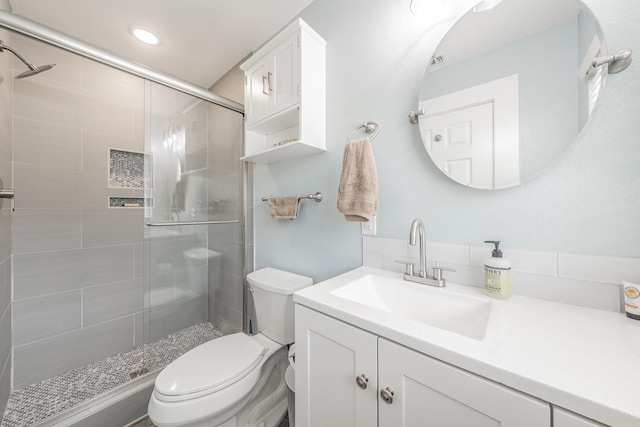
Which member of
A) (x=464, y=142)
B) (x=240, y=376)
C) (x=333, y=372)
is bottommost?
(x=240, y=376)

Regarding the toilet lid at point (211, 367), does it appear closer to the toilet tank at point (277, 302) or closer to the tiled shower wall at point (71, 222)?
the toilet tank at point (277, 302)

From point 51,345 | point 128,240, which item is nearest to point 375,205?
point 128,240

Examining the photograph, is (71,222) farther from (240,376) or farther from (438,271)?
(438,271)

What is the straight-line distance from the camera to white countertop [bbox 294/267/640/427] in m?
0.35

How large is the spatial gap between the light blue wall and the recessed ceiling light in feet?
3.42

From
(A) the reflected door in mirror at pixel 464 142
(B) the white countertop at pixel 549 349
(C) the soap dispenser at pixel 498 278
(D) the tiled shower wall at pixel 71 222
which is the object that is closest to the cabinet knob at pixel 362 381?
(B) the white countertop at pixel 549 349

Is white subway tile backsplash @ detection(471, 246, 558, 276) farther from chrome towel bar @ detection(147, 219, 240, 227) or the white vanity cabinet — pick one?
chrome towel bar @ detection(147, 219, 240, 227)

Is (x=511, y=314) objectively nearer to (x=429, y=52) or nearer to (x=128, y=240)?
(x=429, y=52)

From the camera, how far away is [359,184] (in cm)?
97

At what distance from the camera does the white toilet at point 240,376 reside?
90cm

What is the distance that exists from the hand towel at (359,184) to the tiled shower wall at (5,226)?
1673 mm

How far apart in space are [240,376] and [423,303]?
837mm

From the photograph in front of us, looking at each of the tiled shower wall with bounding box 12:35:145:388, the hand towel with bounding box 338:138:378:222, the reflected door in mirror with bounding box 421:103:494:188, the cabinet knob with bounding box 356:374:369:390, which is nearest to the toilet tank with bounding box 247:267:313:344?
the hand towel with bounding box 338:138:378:222

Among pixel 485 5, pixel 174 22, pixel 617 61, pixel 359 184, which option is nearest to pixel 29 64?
pixel 174 22
